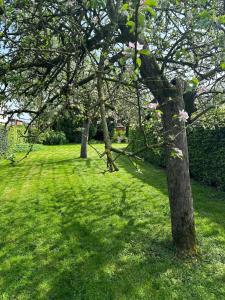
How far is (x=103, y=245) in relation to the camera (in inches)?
254

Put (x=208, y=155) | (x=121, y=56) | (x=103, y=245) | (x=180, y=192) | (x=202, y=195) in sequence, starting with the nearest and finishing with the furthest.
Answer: (x=121, y=56)
(x=180, y=192)
(x=103, y=245)
(x=202, y=195)
(x=208, y=155)

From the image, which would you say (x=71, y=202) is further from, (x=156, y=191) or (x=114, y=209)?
(x=156, y=191)

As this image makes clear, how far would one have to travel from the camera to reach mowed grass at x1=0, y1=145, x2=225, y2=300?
4.98 meters

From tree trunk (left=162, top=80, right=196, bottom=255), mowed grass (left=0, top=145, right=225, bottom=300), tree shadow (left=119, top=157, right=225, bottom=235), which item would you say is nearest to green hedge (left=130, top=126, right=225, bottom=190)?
tree shadow (left=119, top=157, right=225, bottom=235)

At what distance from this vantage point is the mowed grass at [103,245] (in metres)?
4.98

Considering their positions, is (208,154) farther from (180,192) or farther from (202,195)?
(180,192)

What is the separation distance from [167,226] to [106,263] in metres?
2.01

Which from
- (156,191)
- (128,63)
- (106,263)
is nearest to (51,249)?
(106,263)

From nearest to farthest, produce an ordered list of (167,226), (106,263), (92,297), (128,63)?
(128,63) < (92,297) < (106,263) < (167,226)

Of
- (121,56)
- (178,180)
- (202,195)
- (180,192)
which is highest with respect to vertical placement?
(121,56)

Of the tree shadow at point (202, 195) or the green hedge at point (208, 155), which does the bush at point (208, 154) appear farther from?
the tree shadow at point (202, 195)

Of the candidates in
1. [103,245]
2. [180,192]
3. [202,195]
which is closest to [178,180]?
[180,192]

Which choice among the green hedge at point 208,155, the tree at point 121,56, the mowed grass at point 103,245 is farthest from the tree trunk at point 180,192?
the green hedge at point 208,155

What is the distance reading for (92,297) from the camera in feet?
15.6
